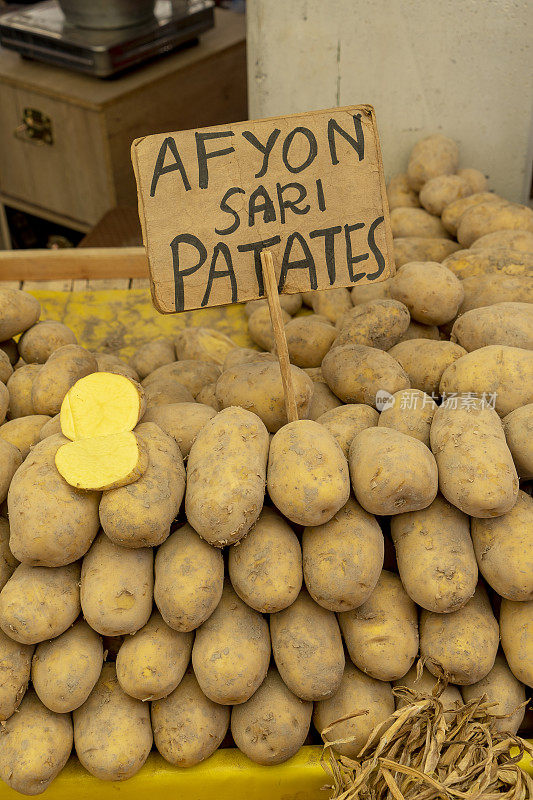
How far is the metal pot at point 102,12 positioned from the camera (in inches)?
157

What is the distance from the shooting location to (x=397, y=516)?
1505mm

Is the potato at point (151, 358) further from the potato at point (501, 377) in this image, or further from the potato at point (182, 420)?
the potato at point (501, 377)

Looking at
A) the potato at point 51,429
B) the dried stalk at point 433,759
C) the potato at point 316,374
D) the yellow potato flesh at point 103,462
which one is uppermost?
the yellow potato flesh at point 103,462

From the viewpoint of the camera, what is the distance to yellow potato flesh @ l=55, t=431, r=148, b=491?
1.35 metres

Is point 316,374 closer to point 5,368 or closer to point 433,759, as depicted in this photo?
point 5,368

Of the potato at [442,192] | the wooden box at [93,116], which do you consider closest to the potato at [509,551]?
the potato at [442,192]

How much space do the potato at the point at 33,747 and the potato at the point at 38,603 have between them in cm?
16

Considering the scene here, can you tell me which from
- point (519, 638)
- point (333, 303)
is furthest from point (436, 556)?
point (333, 303)

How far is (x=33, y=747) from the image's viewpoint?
4.48ft

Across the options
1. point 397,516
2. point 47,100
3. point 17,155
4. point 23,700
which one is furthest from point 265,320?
point 17,155

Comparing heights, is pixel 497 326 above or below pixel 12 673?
above

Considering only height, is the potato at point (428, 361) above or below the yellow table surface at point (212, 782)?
above

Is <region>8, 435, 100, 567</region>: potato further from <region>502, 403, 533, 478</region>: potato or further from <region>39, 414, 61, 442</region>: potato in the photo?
<region>502, 403, 533, 478</region>: potato

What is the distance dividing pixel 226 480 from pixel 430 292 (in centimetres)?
86
